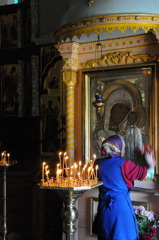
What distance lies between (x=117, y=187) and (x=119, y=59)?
207cm

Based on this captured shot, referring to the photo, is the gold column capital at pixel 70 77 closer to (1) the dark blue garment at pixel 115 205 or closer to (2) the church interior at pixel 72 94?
(2) the church interior at pixel 72 94

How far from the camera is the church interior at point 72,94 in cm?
468

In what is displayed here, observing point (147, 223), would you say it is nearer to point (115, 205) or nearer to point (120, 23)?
point (115, 205)

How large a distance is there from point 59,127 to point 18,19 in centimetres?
285

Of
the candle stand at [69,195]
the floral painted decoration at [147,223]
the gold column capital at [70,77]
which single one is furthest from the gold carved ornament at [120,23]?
the floral painted decoration at [147,223]

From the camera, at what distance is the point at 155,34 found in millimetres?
4582

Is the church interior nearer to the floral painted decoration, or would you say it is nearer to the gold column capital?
the gold column capital

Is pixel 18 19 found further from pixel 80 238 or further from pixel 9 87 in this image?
pixel 80 238

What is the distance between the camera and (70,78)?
18.6 feet

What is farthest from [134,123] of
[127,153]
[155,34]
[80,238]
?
[80,238]

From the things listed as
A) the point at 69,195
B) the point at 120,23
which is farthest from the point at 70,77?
the point at 69,195

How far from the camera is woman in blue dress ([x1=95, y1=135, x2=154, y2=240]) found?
3.90 m

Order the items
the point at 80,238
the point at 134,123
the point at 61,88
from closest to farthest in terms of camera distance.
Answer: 1. the point at 134,123
2. the point at 80,238
3. the point at 61,88

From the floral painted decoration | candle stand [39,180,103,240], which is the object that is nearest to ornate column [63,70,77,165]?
the floral painted decoration
